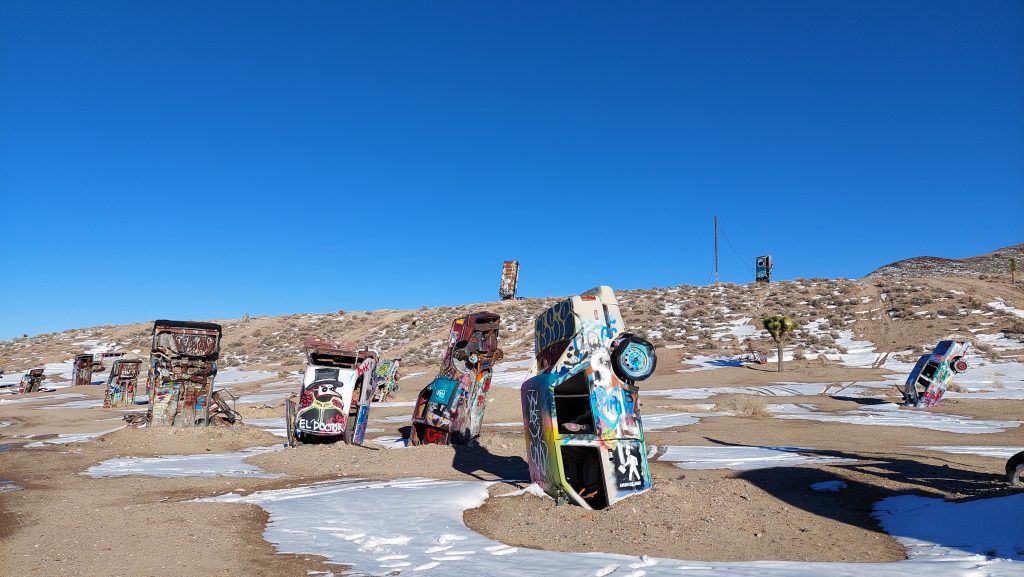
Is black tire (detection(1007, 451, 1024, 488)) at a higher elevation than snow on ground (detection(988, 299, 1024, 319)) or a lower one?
lower

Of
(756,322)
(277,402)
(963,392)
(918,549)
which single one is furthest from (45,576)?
(756,322)

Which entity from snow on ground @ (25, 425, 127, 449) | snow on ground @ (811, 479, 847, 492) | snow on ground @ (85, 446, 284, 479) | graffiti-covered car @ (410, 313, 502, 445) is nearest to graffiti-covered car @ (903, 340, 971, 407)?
snow on ground @ (811, 479, 847, 492)

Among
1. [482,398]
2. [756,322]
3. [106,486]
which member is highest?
[756,322]

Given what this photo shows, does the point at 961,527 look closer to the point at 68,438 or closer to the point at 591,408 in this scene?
the point at 591,408

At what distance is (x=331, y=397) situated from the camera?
57.9ft

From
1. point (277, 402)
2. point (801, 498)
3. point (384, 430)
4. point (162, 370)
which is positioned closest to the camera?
point (801, 498)

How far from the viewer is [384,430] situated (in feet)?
76.7

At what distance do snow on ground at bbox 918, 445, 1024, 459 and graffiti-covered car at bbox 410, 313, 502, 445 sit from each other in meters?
11.8

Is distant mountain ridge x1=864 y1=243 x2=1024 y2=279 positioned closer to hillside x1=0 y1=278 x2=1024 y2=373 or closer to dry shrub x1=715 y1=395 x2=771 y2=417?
hillside x1=0 y1=278 x2=1024 y2=373

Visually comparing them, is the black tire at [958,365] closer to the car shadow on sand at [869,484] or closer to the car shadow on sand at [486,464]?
the car shadow on sand at [869,484]

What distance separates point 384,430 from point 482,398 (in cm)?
640

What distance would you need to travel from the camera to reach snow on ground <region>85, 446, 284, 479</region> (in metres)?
14.4

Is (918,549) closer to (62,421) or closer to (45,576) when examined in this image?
(45,576)

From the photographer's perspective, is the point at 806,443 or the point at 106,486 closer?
the point at 106,486
